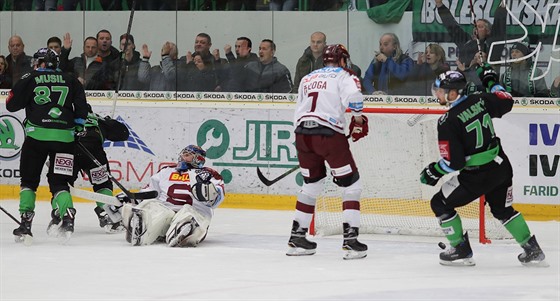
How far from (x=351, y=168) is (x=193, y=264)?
1.13 meters

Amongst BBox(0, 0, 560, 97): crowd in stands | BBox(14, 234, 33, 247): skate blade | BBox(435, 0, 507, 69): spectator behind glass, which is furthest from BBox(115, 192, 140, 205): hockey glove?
BBox(435, 0, 507, 69): spectator behind glass

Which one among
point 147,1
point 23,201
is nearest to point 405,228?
point 23,201

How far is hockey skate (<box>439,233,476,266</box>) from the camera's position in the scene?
6.93 metres

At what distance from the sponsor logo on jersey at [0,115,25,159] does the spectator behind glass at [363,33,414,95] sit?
10.1 ft

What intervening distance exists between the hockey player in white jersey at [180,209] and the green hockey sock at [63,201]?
0.44m

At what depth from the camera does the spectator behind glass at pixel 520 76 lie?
9734 millimetres

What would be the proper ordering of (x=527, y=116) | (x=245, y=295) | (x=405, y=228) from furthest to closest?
(x=527, y=116)
(x=405, y=228)
(x=245, y=295)

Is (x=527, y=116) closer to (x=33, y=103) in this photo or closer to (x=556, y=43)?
(x=556, y=43)

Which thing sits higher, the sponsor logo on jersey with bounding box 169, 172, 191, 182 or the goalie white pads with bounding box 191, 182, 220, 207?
the sponsor logo on jersey with bounding box 169, 172, 191, 182

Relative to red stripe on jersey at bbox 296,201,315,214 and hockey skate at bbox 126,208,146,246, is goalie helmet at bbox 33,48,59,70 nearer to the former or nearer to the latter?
hockey skate at bbox 126,208,146,246

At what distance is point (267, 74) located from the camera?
10.5 m

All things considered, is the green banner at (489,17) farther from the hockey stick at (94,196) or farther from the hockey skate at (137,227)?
the hockey skate at (137,227)

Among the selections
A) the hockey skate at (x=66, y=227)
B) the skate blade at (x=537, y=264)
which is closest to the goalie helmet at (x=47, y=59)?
Answer: the hockey skate at (x=66, y=227)

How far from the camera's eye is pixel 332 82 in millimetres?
7332
